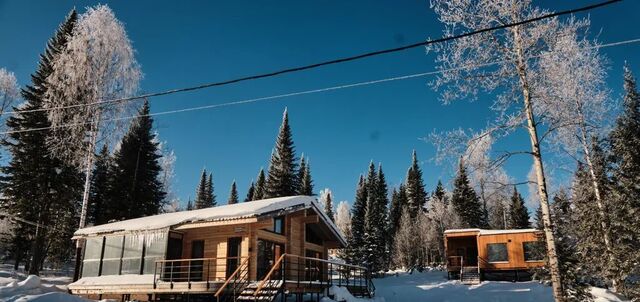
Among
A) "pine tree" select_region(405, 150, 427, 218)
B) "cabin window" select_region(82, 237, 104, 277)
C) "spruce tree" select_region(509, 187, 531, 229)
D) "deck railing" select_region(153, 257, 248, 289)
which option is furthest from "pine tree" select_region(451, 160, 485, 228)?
"cabin window" select_region(82, 237, 104, 277)

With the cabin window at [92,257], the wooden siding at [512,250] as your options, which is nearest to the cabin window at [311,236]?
the cabin window at [92,257]

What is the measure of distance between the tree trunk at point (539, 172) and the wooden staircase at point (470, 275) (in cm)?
1829

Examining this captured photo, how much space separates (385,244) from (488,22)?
43862 millimetres

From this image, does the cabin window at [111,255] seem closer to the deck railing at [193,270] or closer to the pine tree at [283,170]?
the deck railing at [193,270]

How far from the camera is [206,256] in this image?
59.8ft

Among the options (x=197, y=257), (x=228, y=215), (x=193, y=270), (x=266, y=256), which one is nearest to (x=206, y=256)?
(x=197, y=257)

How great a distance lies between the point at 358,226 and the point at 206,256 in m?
35.0

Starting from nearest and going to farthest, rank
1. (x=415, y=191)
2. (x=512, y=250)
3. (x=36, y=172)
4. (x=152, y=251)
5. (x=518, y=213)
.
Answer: (x=152, y=251) → (x=36, y=172) → (x=512, y=250) → (x=518, y=213) → (x=415, y=191)

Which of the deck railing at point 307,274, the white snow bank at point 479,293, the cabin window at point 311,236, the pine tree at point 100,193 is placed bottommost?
the white snow bank at point 479,293

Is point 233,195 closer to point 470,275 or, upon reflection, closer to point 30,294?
point 470,275

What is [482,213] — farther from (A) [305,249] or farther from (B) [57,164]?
(B) [57,164]

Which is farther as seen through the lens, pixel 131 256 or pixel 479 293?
pixel 479 293

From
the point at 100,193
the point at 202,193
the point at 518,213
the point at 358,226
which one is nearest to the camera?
the point at 100,193

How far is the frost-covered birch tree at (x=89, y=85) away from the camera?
23891 mm
